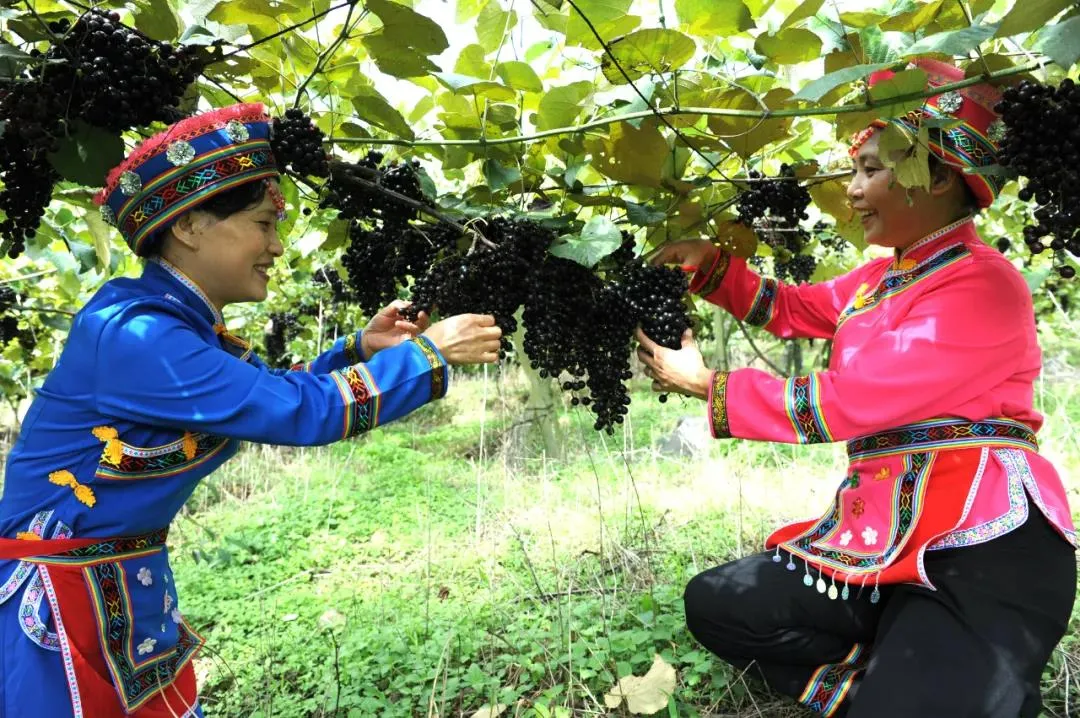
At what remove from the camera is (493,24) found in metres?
1.67

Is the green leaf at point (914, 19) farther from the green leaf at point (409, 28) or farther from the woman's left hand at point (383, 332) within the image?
the woman's left hand at point (383, 332)

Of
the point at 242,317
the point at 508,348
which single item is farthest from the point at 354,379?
the point at 242,317

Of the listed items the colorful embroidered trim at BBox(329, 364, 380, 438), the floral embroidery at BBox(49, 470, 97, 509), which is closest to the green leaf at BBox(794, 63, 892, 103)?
the colorful embroidered trim at BBox(329, 364, 380, 438)

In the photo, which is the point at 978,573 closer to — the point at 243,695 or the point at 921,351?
the point at 921,351

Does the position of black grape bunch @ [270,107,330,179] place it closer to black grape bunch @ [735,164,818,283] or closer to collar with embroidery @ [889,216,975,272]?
black grape bunch @ [735,164,818,283]

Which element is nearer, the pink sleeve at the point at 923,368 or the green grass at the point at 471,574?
the pink sleeve at the point at 923,368

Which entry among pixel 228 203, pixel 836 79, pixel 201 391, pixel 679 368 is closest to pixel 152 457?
pixel 201 391

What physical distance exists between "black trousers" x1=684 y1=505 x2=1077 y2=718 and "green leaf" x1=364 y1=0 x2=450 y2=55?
1635 mm

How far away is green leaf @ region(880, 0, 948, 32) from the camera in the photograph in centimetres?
131

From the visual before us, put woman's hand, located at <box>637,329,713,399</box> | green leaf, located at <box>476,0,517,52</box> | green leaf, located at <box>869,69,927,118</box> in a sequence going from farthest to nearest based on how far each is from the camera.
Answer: woman's hand, located at <box>637,329,713,399</box> → green leaf, located at <box>476,0,517,52</box> → green leaf, located at <box>869,69,927,118</box>

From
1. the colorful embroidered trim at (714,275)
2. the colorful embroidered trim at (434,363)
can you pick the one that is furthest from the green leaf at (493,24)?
the colorful embroidered trim at (714,275)

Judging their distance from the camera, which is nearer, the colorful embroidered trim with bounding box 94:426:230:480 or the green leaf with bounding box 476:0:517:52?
the colorful embroidered trim with bounding box 94:426:230:480

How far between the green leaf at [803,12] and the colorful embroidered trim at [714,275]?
2.78ft

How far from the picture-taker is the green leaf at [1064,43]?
92 centimetres
